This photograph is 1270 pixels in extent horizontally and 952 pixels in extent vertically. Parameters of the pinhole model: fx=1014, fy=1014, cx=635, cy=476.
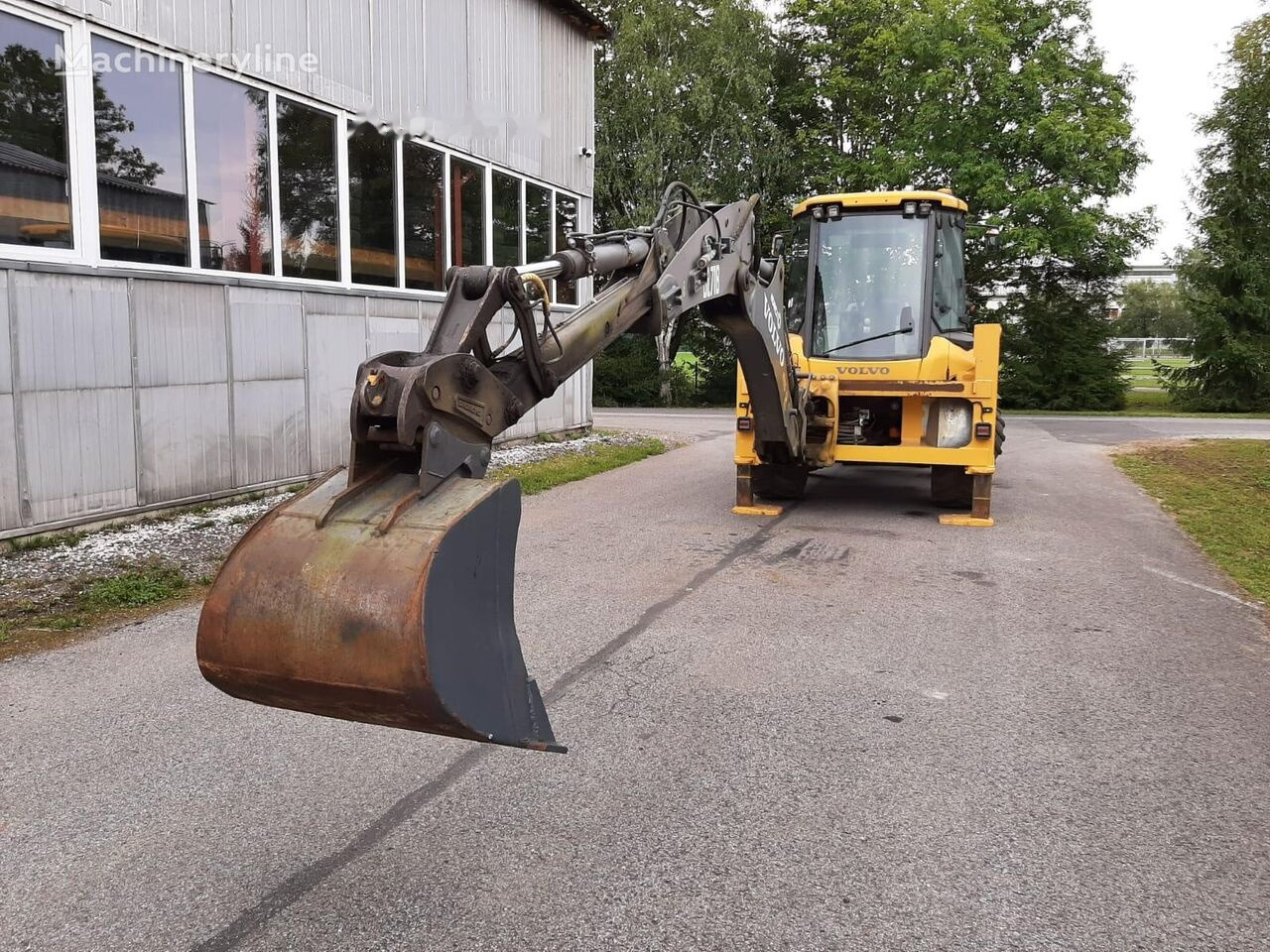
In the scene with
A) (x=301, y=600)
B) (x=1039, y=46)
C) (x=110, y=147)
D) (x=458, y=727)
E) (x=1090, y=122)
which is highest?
(x=1039, y=46)

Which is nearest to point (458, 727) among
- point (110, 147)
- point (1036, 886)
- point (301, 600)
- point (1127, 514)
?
point (301, 600)

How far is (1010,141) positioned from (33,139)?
24.6 metres

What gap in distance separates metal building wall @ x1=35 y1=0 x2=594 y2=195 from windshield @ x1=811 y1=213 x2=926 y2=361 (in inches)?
206

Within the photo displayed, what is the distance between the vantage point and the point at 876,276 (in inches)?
391

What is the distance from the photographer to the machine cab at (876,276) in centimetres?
973

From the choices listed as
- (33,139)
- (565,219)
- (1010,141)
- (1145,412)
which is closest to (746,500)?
(33,139)

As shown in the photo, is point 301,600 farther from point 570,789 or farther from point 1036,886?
point 1036,886

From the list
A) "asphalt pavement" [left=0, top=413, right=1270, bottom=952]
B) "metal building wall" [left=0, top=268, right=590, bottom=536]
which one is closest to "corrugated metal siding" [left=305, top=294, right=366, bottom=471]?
"metal building wall" [left=0, top=268, right=590, bottom=536]

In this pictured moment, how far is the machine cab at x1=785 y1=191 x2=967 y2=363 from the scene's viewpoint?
9.73 metres

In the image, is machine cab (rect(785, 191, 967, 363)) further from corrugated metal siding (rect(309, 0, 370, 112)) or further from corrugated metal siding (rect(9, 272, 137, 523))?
corrugated metal siding (rect(9, 272, 137, 523))

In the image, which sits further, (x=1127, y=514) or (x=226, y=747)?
(x=1127, y=514)

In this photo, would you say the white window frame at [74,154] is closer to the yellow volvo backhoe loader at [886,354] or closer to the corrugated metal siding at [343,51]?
the corrugated metal siding at [343,51]

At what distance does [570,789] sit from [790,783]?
0.84 metres

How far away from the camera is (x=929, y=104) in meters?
26.6
